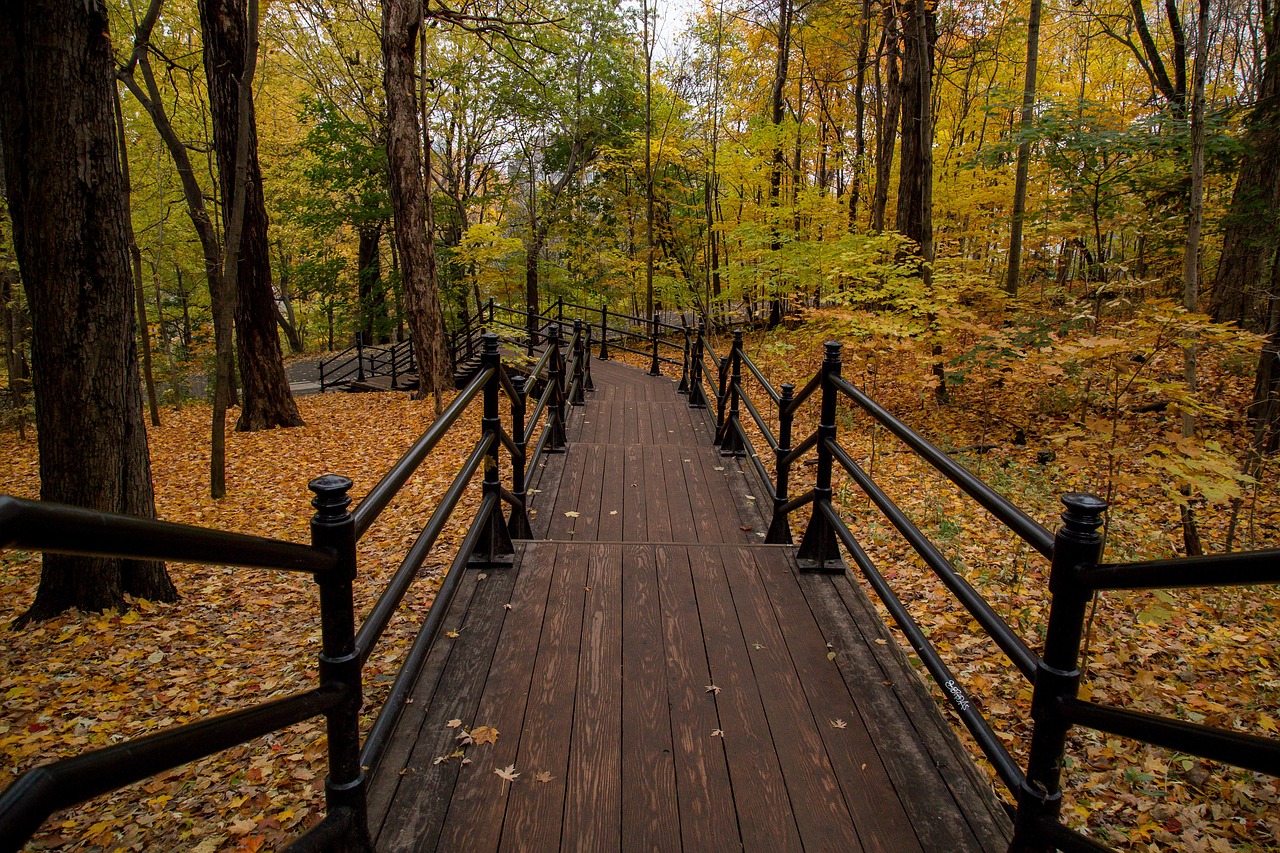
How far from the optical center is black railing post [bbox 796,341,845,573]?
11.6 ft

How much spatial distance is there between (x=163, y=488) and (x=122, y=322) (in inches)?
190

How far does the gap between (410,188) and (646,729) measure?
1108 cm

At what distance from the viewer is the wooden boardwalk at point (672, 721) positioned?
6.53ft

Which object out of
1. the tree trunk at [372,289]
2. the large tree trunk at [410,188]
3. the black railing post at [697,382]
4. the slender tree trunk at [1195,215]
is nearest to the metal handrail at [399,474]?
the slender tree trunk at [1195,215]

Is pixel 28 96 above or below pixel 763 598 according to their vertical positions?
above

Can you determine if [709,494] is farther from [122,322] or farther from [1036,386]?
[1036,386]

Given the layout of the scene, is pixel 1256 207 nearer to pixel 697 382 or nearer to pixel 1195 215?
pixel 1195 215

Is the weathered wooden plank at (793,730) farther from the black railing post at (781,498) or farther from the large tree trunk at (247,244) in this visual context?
the large tree trunk at (247,244)

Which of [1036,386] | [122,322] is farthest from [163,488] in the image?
[1036,386]

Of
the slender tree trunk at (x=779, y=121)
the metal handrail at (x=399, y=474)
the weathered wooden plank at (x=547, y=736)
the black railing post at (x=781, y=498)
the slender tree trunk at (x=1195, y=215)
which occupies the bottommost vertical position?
the weathered wooden plank at (x=547, y=736)

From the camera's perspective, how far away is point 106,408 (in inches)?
172

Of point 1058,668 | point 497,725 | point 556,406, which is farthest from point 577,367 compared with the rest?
point 1058,668

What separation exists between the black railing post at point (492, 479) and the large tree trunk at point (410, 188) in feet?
24.5

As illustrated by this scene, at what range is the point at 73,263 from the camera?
4.11m
